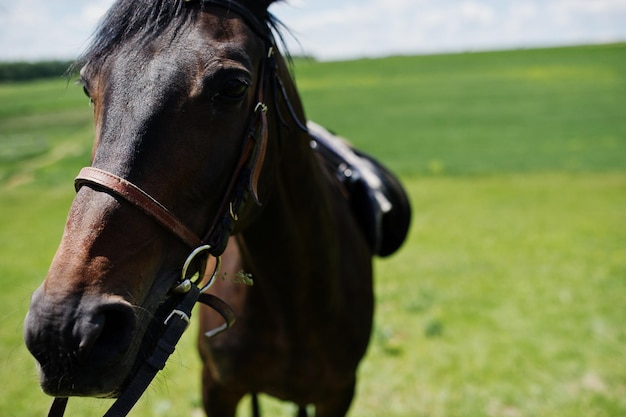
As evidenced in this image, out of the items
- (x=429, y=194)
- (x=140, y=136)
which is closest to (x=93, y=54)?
(x=140, y=136)

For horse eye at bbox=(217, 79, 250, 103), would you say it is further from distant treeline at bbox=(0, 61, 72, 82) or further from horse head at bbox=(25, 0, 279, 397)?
distant treeline at bbox=(0, 61, 72, 82)

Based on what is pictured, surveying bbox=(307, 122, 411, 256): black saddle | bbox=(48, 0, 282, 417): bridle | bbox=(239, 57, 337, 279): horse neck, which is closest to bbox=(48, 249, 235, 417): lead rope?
bbox=(48, 0, 282, 417): bridle

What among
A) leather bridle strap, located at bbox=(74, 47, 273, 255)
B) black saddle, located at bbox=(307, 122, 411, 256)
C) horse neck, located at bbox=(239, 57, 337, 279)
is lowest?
black saddle, located at bbox=(307, 122, 411, 256)

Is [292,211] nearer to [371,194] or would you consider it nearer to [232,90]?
[232,90]

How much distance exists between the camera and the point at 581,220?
9844mm

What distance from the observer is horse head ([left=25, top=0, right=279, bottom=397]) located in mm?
1181

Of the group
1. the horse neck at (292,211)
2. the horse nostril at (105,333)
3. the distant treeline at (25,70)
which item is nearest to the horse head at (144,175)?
the horse nostril at (105,333)

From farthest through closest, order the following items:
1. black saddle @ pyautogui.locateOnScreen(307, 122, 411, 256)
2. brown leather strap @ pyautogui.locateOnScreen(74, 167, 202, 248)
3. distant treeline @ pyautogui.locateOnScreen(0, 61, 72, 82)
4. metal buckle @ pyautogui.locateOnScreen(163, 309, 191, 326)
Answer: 1. distant treeline @ pyautogui.locateOnScreen(0, 61, 72, 82)
2. black saddle @ pyautogui.locateOnScreen(307, 122, 411, 256)
3. metal buckle @ pyautogui.locateOnScreen(163, 309, 191, 326)
4. brown leather strap @ pyautogui.locateOnScreen(74, 167, 202, 248)

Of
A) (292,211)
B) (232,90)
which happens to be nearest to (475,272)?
(292,211)

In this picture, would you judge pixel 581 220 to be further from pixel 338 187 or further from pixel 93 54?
pixel 93 54

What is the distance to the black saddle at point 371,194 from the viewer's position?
3119mm

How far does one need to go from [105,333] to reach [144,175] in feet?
1.31

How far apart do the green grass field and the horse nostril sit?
370 millimetres

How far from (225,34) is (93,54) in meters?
0.39
